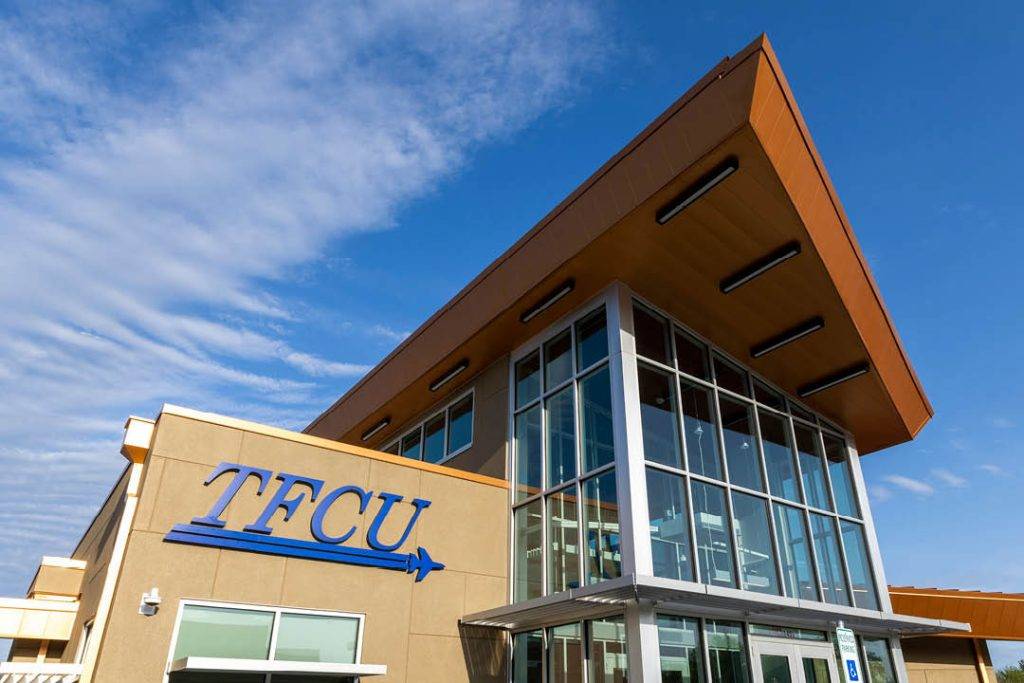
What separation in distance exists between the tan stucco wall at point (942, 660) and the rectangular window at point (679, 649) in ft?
29.5

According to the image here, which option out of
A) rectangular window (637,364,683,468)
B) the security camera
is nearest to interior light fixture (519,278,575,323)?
rectangular window (637,364,683,468)

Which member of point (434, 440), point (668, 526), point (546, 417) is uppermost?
point (434, 440)

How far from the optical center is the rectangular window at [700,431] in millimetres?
11086

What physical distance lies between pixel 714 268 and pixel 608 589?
16.2ft

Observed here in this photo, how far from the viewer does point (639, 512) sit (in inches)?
379

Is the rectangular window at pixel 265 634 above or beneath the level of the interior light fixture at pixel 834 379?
beneath

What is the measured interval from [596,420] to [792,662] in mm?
4439

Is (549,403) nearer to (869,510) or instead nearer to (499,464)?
(499,464)

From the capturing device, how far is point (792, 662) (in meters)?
10.6

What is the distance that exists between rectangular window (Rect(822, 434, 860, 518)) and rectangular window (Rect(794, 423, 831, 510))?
313 millimetres

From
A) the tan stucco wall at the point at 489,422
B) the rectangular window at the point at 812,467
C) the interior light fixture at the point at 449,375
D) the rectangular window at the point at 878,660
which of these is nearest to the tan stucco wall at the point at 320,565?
the tan stucco wall at the point at 489,422

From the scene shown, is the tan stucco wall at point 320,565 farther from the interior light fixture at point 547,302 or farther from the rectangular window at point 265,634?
the interior light fixture at point 547,302

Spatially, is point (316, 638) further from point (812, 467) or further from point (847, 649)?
point (812, 467)

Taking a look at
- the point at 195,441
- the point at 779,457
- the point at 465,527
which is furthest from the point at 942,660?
the point at 195,441
